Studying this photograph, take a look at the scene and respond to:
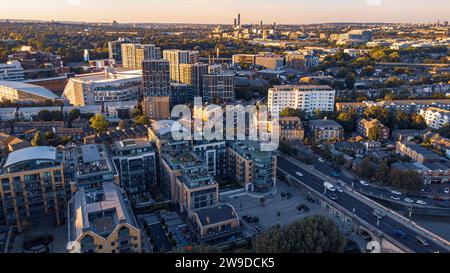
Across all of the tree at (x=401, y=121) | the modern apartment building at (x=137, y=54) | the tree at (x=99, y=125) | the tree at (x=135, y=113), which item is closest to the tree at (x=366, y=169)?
the tree at (x=401, y=121)

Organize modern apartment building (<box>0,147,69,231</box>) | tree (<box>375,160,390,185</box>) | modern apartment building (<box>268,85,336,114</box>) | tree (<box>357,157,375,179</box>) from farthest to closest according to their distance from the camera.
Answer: modern apartment building (<box>268,85,336,114</box>), tree (<box>357,157,375,179</box>), tree (<box>375,160,390,185</box>), modern apartment building (<box>0,147,69,231</box>)

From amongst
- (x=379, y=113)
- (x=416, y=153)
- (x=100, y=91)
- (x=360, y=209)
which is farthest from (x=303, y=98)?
(x=100, y=91)

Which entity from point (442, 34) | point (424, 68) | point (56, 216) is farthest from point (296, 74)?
point (442, 34)

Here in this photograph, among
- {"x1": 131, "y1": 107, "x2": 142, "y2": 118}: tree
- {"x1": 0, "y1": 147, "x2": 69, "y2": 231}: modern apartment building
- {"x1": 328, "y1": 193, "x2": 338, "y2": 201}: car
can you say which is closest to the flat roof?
{"x1": 0, "y1": 147, "x2": 69, "y2": 231}: modern apartment building

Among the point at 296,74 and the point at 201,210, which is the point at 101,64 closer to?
the point at 296,74

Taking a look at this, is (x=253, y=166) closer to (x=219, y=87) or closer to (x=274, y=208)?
(x=274, y=208)

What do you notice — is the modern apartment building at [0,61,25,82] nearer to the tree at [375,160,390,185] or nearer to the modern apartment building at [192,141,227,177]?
the modern apartment building at [192,141,227,177]

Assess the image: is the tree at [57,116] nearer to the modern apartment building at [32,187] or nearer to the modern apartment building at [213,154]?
the modern apartment building at [32,187]
